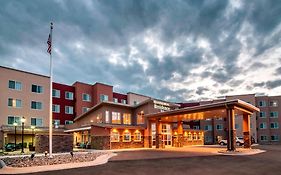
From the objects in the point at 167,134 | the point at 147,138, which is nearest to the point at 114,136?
the point at 147,138

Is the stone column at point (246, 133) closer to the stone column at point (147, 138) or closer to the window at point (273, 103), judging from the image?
the stone column at point (147, 138)

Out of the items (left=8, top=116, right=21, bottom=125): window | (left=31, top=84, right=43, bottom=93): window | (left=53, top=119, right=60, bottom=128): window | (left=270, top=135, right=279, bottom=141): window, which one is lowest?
(left=270, top=135, right=279, bottom=141): window

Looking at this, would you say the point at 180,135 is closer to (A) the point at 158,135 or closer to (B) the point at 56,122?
(A) the point at 158,135

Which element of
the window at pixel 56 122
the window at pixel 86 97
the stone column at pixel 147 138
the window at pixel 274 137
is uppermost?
the window at pixel 86 97

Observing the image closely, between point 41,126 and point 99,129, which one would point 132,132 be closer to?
point 99,129

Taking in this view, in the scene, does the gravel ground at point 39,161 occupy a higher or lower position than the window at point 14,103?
lower

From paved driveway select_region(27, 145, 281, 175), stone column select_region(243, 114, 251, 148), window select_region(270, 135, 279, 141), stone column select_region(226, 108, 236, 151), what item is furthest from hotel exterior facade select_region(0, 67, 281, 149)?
window select_region(270, 135, 279, 141)

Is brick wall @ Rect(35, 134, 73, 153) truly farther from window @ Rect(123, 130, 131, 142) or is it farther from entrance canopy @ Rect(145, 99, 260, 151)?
entrance canopy @ Rect(145, 99, 260, 151)

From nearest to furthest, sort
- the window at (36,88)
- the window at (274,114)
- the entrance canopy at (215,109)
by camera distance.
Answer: the entrance canopy at (215,109) < the window at (36,88) < the window at (274,114)

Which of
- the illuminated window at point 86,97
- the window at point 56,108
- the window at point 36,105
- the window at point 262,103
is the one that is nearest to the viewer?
the window at point 36,105

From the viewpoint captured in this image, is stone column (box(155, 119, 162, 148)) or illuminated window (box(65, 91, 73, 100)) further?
illuminated window (box(65, 91, 73, 100))

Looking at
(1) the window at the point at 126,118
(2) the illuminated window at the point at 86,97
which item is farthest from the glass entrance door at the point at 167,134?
(2) the illuminated window at the point at 86,97

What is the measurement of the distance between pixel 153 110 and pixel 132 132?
5092mm

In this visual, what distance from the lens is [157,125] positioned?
40.6 m
